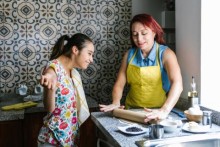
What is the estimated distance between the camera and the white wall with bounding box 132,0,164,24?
7.20 feet

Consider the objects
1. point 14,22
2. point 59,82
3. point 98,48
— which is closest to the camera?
point 59,82

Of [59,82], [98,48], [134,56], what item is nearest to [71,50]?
[59,82]

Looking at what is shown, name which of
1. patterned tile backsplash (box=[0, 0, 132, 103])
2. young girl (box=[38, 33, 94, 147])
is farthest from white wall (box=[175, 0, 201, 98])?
patterned tile backsplash (box=[0, 0, 132, 103])

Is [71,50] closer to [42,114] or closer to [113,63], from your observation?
[42,114]

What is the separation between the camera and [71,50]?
1.33 m

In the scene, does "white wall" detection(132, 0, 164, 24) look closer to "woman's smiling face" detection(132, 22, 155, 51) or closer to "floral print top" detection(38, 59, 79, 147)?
"woman's smiling face" detection(132, 22, 155, 51)

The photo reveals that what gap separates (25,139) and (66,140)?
48 cm

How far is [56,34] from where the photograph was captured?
2070mm

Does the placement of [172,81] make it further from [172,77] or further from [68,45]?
[68,45]

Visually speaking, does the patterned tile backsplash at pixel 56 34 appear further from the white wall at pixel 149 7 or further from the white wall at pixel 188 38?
the white wall at pixel 188 38

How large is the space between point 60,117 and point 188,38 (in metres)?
0.86

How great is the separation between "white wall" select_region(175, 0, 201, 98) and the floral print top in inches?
27.7

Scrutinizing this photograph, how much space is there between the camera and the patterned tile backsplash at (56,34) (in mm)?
1979

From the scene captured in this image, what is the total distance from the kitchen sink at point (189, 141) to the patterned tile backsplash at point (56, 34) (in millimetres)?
1229
